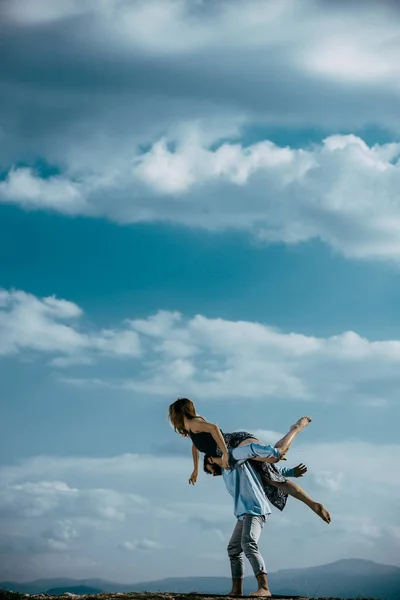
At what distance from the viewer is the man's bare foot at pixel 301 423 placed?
51.8 feet

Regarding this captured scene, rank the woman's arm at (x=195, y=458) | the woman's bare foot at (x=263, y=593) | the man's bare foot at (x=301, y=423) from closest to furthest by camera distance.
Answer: the woman's bare foot at (x=263, y=593) → the man's bare foot at (x=301, y=423) → the woman's arm at (x=195, y=458)

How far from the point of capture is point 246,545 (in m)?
14.9

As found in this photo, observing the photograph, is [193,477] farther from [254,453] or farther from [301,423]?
[301,423]

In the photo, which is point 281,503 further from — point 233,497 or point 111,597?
point 111,597

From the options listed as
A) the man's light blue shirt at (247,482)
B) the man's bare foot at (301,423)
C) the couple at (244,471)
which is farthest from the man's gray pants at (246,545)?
the man's bare foot at (301,423)

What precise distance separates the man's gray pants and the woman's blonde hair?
1981 mm

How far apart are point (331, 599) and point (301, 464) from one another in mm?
2397

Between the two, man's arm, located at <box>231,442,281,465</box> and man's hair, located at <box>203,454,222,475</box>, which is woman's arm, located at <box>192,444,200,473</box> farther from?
man's arm, located at <box>231,442,281,465</box>

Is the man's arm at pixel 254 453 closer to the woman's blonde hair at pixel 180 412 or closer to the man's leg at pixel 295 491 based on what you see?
the man's leg at pixel 295 491

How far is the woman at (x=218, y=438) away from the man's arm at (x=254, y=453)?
0.13 m

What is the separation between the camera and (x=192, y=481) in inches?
639

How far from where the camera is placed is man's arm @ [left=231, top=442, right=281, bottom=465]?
1529 cm

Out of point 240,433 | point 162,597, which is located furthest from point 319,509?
point 162,597

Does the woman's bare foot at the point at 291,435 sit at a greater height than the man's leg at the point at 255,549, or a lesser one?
greater
